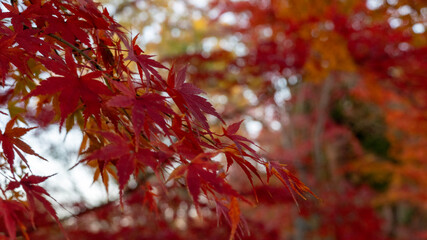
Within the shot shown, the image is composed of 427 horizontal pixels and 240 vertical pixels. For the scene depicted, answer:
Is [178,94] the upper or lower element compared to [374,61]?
lower

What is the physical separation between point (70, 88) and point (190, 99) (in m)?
0.21

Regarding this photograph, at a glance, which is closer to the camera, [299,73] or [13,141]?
[13,141]

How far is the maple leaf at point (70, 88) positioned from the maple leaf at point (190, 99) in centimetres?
12

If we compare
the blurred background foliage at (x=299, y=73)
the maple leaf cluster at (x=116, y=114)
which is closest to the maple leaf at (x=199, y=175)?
the maple leaf cluster at (x=116, y=114)

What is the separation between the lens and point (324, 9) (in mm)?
3842

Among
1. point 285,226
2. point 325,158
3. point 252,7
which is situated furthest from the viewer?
point 325,158

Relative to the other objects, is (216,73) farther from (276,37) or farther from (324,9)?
(324,9)

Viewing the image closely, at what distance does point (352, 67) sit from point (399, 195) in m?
3.28

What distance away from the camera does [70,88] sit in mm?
684

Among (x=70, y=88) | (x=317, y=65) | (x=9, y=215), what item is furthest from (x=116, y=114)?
(x=317, y=65)

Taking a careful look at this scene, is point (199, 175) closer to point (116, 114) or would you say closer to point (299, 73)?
point (116, 114)

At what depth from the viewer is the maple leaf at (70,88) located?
0.66 metres

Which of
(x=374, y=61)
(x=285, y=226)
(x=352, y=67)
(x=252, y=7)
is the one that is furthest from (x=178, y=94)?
(x=285, y=226)

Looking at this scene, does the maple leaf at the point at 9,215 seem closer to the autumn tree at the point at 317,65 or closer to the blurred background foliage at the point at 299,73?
the blurred background foliage at the point at 299,73
